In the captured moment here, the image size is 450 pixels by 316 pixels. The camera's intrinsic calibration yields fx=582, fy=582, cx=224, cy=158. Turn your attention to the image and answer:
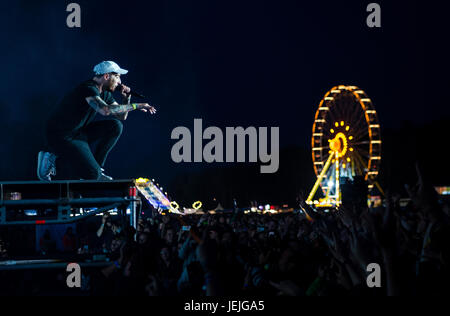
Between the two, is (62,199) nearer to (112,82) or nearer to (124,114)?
(124,114)

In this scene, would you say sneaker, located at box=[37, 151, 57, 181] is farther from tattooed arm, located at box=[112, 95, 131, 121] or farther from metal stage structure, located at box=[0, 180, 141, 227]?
tattooed arm, located at box=[112, 95, 131, 121]

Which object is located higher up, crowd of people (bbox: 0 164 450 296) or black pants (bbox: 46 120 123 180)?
black pants (bbox: 46 120 123 180)

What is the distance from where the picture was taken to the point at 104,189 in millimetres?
10625

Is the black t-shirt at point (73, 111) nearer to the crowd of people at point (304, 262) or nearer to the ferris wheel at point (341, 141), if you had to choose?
the crowd of people at point (304, 262)

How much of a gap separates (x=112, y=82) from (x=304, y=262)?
16.8ft

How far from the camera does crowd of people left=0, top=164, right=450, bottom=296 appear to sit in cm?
431

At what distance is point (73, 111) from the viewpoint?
9984mm

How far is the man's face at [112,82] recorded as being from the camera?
10172 mm

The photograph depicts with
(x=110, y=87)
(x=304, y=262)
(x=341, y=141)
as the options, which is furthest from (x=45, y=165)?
(x=341, y=141)

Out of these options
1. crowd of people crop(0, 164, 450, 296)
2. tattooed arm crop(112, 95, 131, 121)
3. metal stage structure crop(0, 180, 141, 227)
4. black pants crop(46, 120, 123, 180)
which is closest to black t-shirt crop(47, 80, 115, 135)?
black pants crop(46, 120, 123, 180)

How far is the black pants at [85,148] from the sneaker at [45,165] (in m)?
0.13

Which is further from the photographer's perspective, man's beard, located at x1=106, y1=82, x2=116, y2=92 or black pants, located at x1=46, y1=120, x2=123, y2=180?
man's beard, located at x1=106, y1=82, x2=116, y2=92

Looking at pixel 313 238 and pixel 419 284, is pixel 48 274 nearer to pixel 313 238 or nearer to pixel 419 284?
pixel 313 238

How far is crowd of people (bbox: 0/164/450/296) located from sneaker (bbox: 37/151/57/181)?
1.75 m
